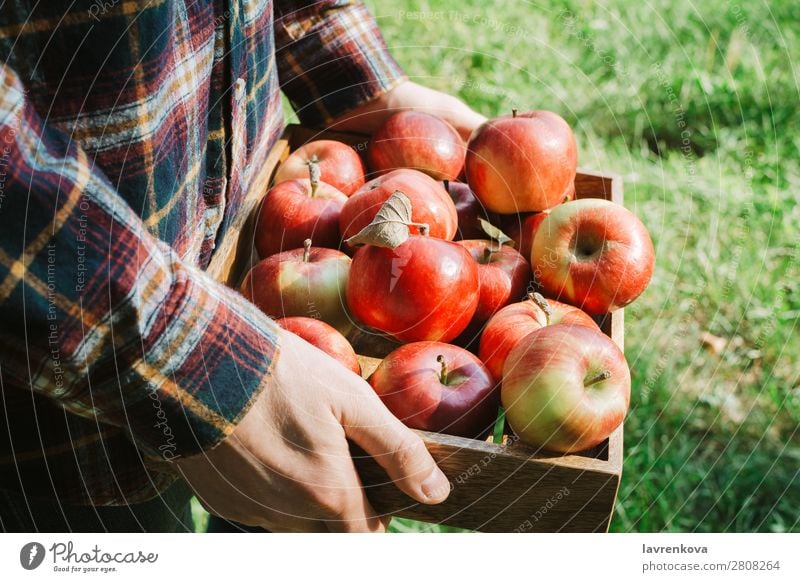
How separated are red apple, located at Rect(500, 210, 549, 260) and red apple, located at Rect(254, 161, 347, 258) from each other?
25cm

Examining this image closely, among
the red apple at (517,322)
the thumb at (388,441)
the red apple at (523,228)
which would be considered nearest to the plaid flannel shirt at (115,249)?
the thumb at (388,441)

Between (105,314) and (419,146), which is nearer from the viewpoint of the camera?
(105,314)

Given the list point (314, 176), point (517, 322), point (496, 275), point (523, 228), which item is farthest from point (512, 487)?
point (314, 176)

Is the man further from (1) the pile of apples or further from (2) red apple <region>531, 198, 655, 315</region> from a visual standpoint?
(2) red apple <region>531, 198, 655, 315</region>

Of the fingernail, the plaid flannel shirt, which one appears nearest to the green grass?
the fingernail

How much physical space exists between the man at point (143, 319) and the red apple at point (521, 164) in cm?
36

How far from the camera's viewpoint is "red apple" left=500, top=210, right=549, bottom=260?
44.6 inches

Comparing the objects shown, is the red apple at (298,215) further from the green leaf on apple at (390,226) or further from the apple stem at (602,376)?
the apple stem at (602,376)

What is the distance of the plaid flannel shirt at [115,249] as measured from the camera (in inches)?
24.9

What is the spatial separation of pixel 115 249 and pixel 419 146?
64 centimetres

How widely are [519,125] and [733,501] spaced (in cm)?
101

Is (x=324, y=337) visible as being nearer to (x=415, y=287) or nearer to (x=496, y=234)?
(x=415, y=287)

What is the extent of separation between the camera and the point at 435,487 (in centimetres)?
82

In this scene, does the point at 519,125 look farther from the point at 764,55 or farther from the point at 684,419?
the point at 764,55
